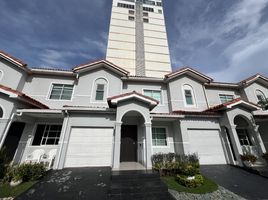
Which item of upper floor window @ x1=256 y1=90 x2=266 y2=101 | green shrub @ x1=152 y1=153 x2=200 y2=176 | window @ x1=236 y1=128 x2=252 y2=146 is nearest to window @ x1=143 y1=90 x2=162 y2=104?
green shrub @ x1=152 y1=153 x2=200 y2=176

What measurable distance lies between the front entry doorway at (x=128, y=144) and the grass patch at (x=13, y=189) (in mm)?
5180

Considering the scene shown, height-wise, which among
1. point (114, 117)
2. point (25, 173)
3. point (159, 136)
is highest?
point (114, 117)

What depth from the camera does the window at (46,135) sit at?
8781 millimetres

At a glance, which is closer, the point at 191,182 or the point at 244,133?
the point at 191,182

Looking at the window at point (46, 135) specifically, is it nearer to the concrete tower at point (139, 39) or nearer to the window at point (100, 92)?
the window at point (100, 92)

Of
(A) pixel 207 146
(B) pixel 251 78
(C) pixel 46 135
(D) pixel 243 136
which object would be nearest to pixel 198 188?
(A) pixel 207 146

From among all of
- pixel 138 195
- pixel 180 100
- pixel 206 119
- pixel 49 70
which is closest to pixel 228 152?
pixel 206 119

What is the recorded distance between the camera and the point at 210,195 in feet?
16.5

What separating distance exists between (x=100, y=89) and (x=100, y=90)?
10 cm

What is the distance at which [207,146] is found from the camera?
9320 mm

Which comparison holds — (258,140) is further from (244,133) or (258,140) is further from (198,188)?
(198,188)

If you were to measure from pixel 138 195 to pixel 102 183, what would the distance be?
1.85 metres

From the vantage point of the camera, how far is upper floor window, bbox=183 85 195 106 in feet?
36.0

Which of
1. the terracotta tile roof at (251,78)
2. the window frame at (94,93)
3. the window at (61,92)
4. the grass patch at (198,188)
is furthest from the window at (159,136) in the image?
the terracotta tile roof at (251,78)
